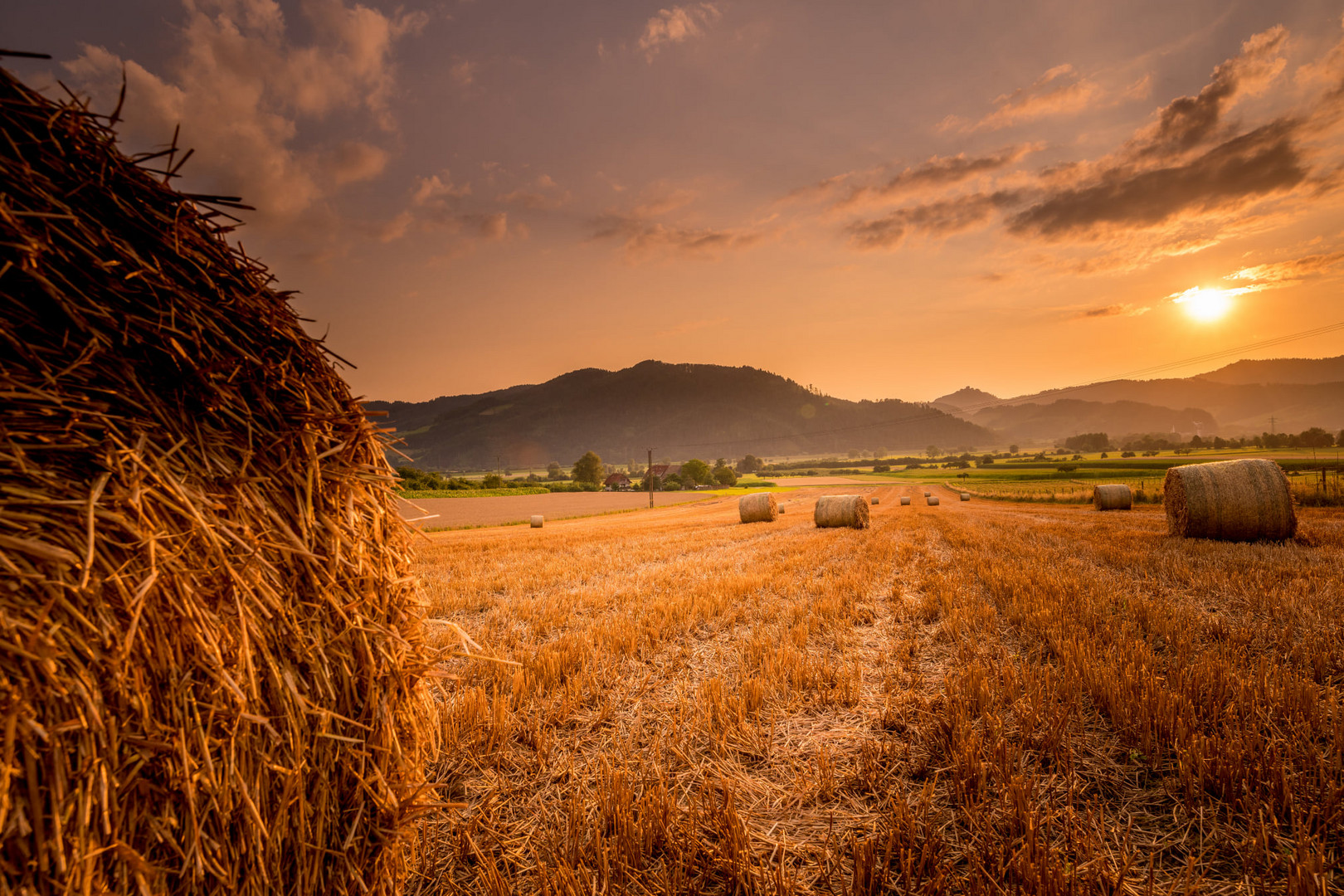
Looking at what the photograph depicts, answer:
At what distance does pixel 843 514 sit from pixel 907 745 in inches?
591

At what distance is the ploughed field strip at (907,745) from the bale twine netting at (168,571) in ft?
2.57

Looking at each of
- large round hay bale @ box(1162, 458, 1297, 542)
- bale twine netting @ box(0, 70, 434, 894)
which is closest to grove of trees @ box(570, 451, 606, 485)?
large round hay bale @ box(1162, 458, 1297, 542)

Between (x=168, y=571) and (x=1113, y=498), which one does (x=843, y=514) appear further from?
(x=168, y=571)

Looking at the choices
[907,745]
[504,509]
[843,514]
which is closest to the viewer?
[907,745]

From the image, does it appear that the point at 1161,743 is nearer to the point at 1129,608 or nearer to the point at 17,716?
the point at 1129,608

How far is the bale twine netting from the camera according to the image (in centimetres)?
151

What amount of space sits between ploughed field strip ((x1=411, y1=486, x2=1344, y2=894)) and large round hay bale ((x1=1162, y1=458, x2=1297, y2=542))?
4712mm

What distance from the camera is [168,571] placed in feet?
5.80

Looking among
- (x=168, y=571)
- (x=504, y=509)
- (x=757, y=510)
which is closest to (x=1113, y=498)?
(x=757, y=510)

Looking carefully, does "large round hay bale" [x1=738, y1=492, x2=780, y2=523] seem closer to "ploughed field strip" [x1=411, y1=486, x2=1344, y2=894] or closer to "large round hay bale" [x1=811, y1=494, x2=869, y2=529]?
"large round hay bale" [x1=811, y1=494, x2=869, y2=529]

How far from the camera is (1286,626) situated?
15.8 feet

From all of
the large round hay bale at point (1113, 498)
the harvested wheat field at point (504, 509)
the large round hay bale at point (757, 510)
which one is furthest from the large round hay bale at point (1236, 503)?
the harvested wheat field at point (504, 509)

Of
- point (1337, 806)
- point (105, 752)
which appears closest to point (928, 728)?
point (1337, 806)

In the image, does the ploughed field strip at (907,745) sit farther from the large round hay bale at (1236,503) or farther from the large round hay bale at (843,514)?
the large round hay bale at (843,514)
